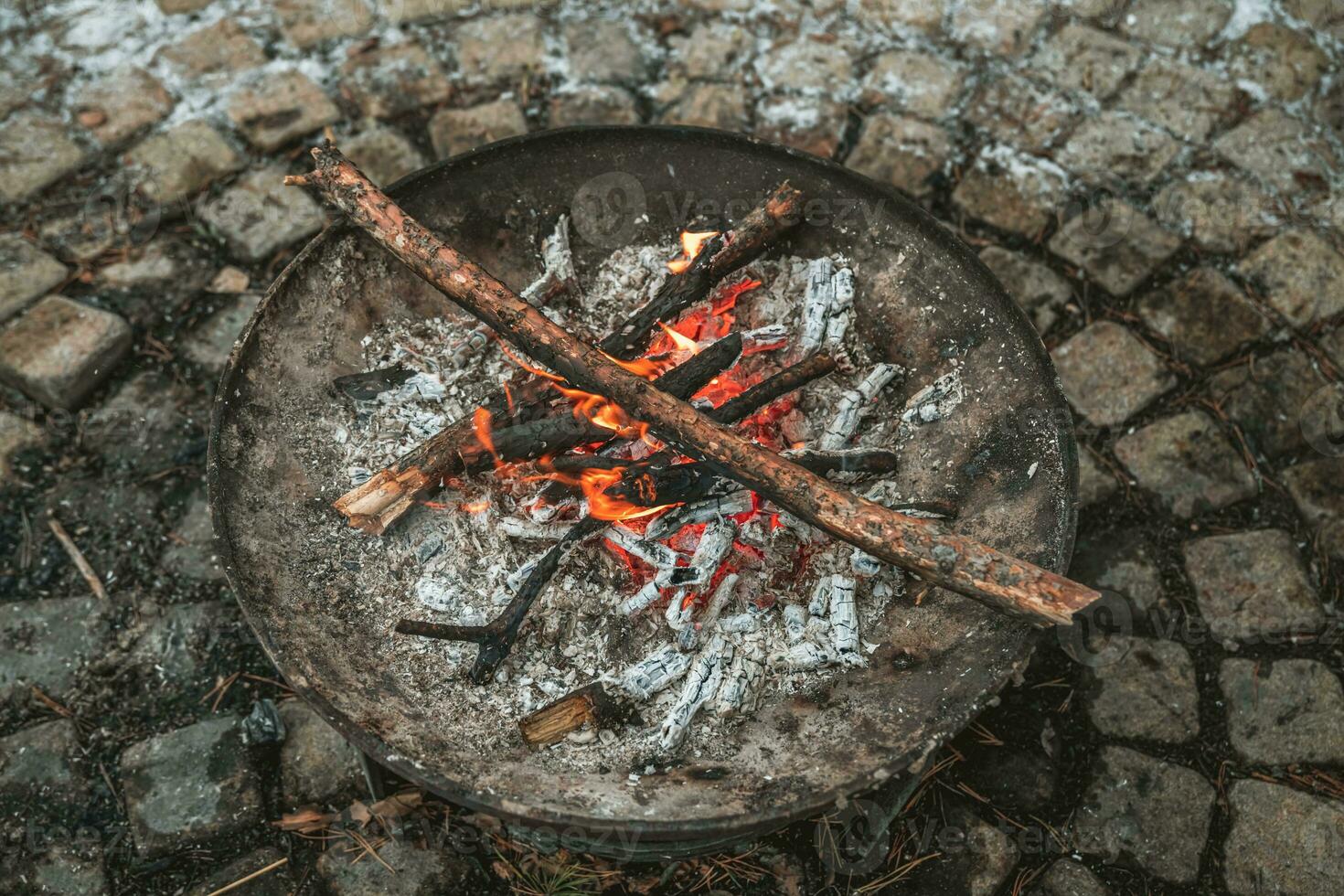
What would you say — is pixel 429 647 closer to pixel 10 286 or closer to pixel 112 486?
pixel 112 486

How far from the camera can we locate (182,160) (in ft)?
11.7

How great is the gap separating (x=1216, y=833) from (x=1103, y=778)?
1.04 feet

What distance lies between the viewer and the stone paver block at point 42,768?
254 cm

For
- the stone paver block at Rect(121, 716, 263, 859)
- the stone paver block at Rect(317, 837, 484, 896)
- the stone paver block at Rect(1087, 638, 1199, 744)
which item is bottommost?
the stone paver block at Rect(317, 837, 484, 896)

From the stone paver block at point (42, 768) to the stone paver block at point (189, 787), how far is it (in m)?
0.14

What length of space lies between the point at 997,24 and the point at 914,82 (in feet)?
1.59

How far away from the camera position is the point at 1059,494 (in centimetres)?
217

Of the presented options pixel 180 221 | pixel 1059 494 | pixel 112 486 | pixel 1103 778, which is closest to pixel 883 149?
pixel 1059 494

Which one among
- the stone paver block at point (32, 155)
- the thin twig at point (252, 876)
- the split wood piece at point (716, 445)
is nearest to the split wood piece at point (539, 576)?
the split wood piece at point (716, 445)

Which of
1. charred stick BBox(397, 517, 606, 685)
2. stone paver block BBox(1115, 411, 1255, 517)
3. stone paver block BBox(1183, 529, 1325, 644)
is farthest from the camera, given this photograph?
stone paver block BBox(1115, 411, 1255, 517)

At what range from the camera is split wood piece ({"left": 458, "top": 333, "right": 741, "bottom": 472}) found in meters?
2.35

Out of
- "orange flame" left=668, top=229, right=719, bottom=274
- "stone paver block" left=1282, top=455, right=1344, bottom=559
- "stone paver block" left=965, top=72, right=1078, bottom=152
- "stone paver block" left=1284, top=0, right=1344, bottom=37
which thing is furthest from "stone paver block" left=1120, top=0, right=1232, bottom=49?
"orange flame" left=668, top=229, right=719, bottom=274

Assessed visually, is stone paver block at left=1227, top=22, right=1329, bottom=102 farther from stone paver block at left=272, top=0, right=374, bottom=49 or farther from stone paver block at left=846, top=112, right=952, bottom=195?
stone paver block at left=272, top=0, right=374, bottom=49

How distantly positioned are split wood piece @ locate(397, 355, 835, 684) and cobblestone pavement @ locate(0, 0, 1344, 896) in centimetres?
70
